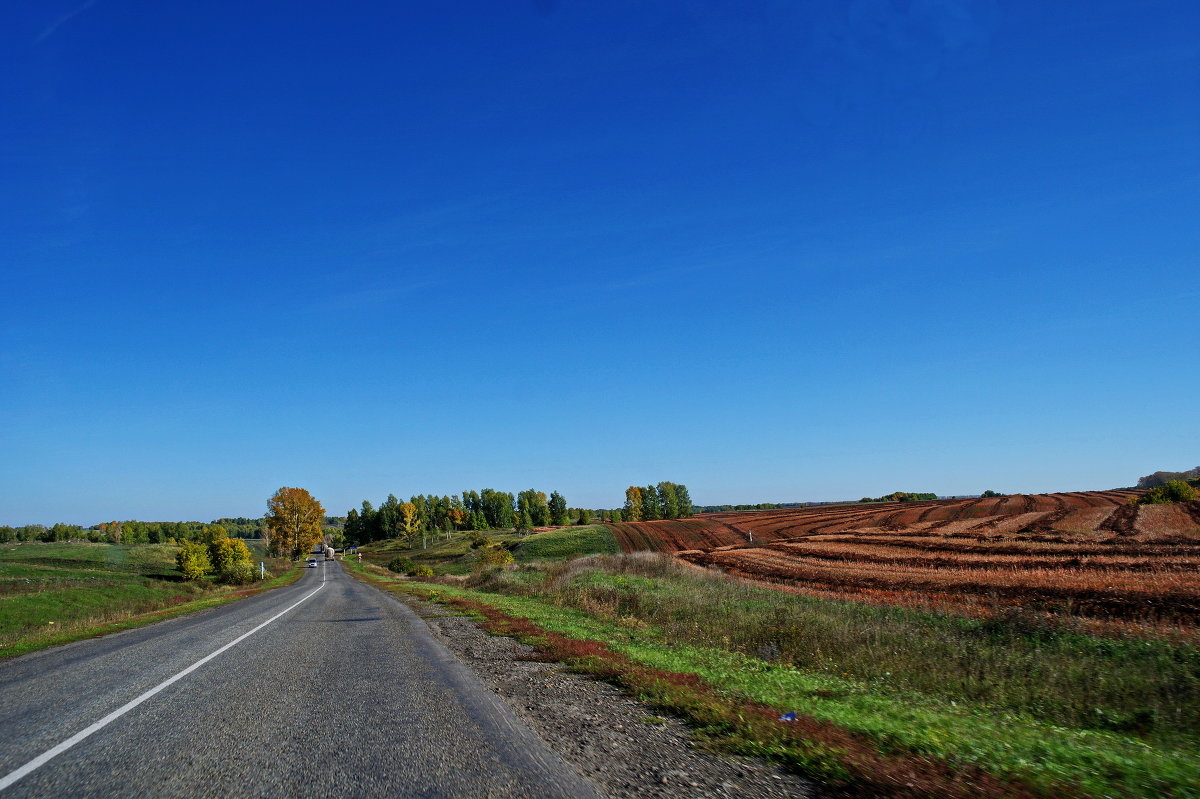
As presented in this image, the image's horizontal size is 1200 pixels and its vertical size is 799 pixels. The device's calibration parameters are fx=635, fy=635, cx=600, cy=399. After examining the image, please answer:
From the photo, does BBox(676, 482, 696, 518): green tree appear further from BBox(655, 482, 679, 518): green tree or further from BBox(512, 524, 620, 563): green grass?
BBox(512, 524, 620, 563): green grass

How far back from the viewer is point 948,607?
21.6 metres

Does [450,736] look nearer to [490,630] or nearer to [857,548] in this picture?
[490,630]

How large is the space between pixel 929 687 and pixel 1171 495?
7738 cm

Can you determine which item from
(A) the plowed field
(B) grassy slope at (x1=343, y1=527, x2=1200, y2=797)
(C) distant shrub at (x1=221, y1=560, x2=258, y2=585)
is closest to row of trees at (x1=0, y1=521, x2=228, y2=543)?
(C) distant shrub at (x1=221, y1=560, x2=258, y2=585)

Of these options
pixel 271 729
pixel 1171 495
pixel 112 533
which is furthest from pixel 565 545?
pixel 112 533

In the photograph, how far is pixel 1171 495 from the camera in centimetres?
6612

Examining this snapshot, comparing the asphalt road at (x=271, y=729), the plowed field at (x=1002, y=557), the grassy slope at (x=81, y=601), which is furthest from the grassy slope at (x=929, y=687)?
the grassy slope at (x=81, y=601)

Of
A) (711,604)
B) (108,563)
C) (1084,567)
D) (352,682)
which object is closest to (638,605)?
(711,604)

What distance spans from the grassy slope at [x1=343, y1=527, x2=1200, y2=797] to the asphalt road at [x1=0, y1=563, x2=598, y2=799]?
2.65 metres

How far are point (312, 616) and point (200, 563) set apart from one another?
2386 inches

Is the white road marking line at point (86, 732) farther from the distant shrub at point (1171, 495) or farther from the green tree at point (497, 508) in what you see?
the green tree at point (497, 508)

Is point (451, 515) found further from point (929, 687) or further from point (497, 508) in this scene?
point (929, 687)

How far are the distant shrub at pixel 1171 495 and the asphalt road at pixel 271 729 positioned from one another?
80.1 meters

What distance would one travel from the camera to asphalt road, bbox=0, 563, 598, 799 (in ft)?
17.4
